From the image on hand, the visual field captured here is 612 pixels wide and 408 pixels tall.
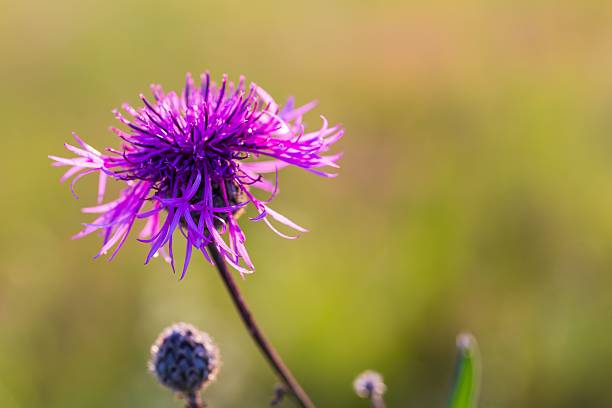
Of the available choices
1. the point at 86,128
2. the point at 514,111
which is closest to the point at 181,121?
the point at 514,111

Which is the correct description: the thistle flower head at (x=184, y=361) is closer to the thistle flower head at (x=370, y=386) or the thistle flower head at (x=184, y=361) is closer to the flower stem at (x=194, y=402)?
the flower stem at (x=194, y=402)

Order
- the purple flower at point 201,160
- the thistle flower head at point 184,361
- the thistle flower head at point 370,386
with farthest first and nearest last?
the thistle flower head at point 370,386 < the thistle flower head at point 184,361 < the purple flower at point 201,160

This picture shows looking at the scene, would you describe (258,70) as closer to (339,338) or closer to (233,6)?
(233,6)

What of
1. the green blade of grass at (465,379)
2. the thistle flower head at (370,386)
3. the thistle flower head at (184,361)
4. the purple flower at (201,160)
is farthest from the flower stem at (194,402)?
the green blade of grass at (465,379)

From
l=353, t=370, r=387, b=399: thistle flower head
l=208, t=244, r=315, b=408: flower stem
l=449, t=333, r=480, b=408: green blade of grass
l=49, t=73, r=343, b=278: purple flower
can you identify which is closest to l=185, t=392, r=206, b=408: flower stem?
l=208, t=244, r=315, b=408: flower stem

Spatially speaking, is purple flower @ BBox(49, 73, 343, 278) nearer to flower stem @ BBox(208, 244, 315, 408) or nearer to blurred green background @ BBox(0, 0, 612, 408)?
flower stem @ BBox(208, 244, 315, 408)

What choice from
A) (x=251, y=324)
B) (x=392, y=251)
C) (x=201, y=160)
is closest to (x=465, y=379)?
(x=251, y=324)
